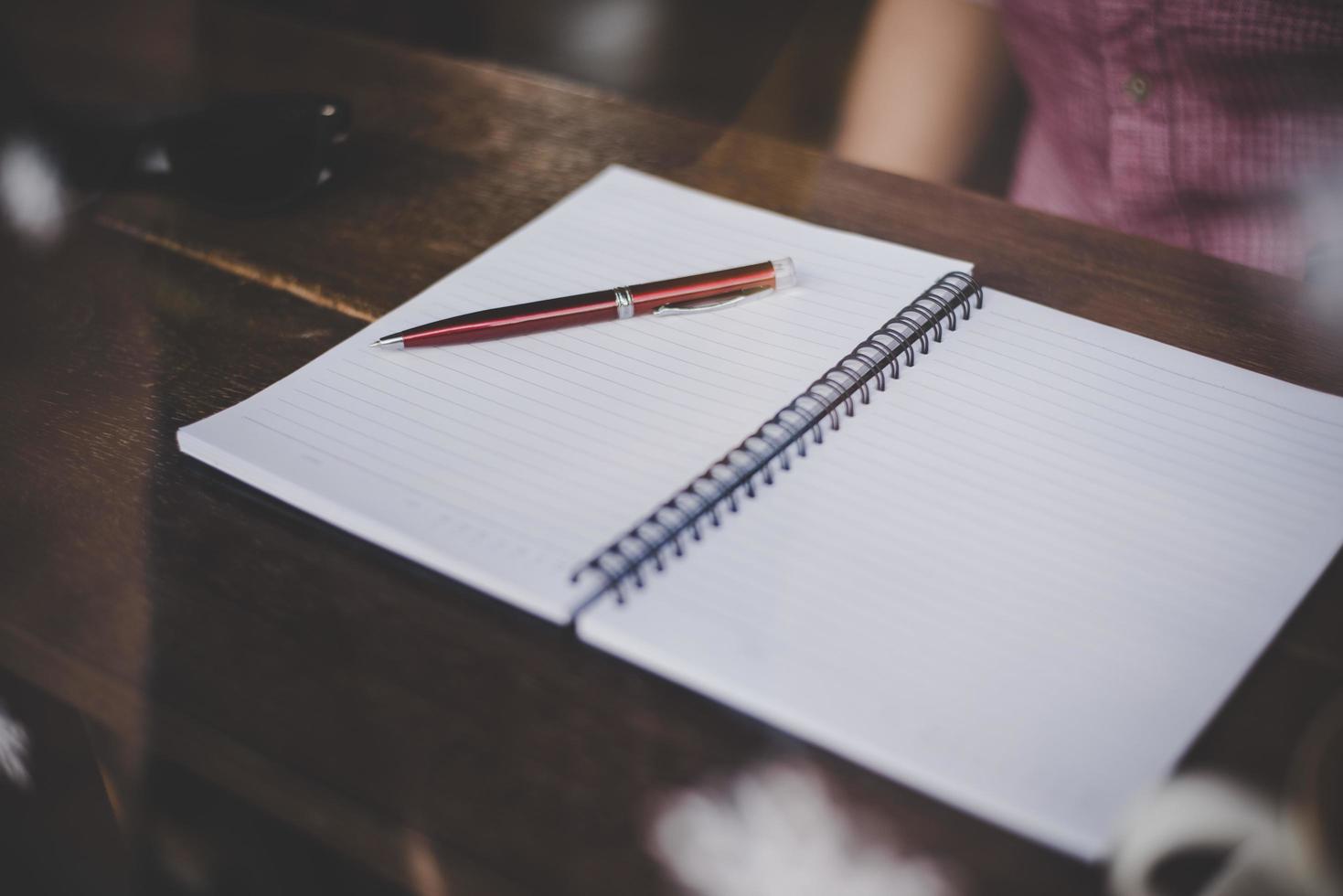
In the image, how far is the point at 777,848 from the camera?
420 millimetres

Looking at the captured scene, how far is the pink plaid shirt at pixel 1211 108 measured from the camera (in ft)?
3.10

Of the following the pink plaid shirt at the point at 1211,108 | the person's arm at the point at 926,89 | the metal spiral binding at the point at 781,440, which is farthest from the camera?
the person's arm at the point at 926,89

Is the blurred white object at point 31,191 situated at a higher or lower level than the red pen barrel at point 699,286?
lower

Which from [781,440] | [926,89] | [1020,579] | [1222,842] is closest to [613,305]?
[781,440]

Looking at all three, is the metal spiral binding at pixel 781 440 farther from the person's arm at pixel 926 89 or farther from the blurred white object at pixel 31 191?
the person's arm at pixel 926 89

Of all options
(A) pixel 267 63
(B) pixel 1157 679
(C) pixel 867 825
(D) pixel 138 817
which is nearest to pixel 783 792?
(C) pixel 867 825

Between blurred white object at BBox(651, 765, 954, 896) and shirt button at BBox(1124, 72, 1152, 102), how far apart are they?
0.83 meters

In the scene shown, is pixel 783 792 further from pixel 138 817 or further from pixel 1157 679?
pixel 138 817

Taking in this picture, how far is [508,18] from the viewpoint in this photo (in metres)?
2.76

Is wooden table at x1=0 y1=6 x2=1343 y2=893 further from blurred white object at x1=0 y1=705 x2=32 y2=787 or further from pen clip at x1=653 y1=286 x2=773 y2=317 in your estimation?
blurred white object at x1=0 y1=705 x2=32 y2=787

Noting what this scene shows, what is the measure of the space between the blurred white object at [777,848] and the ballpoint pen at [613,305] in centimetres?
34

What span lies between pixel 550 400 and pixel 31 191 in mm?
538

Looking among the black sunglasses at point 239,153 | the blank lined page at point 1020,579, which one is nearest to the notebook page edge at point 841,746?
the blank lined page at point 1020,579

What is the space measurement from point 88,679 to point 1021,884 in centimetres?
42
